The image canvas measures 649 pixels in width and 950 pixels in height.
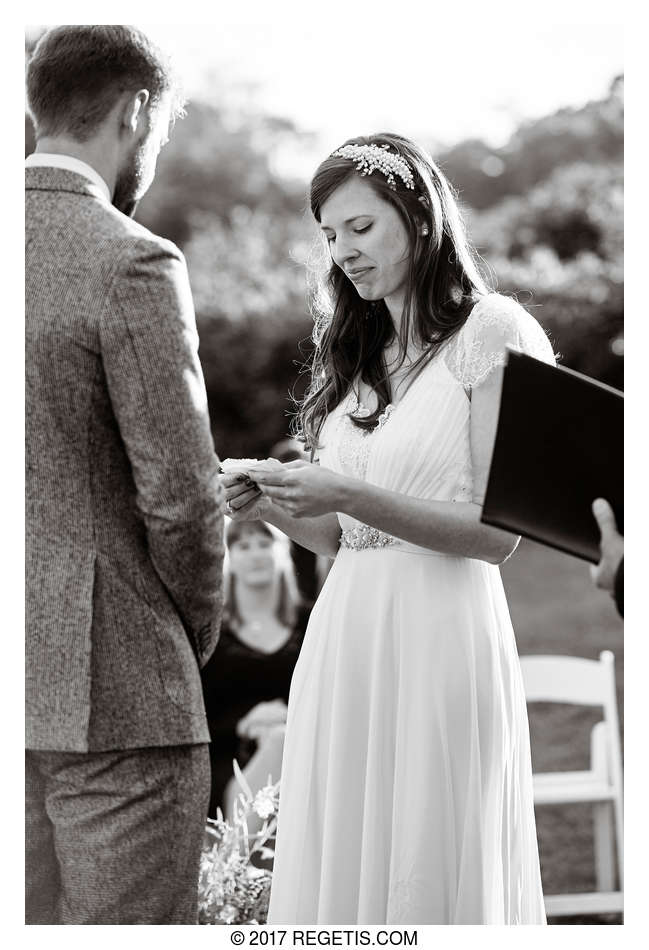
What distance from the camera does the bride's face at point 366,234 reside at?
2848 mm

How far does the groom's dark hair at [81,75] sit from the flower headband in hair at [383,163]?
2.72 feet

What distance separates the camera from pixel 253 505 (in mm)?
2824

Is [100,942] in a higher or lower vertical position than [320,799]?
lower

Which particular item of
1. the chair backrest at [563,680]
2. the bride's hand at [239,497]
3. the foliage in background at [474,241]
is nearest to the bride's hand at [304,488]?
the bride's hand at [239,497]

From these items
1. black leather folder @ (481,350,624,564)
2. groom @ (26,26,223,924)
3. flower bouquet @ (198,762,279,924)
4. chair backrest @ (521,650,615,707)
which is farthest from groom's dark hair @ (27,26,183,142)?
chair backrest @ (521,650,615,707)

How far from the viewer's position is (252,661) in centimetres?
454

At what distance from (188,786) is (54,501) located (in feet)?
1.98

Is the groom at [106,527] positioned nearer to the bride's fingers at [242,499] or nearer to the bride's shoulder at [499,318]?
the bride's fingers at [242,499]

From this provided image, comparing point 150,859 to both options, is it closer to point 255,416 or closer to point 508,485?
point 508,485

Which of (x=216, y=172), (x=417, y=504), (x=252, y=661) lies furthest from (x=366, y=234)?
(x=216, y=172)

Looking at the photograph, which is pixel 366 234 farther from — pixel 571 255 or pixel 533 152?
pixel 533 152

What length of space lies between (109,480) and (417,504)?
84 centimetres
